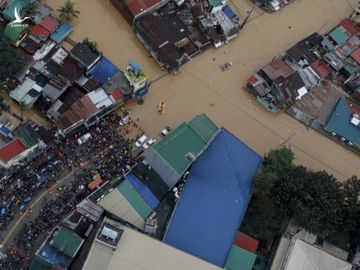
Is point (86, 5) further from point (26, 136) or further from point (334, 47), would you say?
point (334, 47)

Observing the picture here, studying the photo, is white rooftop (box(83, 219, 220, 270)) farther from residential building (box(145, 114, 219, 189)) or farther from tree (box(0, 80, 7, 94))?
tree (box(0, 80, 7, 94))

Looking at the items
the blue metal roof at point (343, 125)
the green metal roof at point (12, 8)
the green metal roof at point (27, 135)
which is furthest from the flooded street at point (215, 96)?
the green metal roof at point (27, 135)

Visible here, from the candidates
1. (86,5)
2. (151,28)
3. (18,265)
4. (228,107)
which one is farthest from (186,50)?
(18,265)

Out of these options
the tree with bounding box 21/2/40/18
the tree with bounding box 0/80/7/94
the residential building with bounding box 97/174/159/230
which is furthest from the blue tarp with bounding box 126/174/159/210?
the tree with bounding box 21/2/40/18

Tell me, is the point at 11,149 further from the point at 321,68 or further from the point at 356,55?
the point at 356,55

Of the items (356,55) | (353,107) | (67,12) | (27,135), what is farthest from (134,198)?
(356,55)

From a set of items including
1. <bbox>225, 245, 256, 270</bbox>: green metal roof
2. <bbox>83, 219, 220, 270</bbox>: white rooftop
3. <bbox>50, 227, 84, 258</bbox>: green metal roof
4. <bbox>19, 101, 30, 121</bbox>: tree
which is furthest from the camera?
<bbox>19, 101, 30, 121</bbox>: tree
